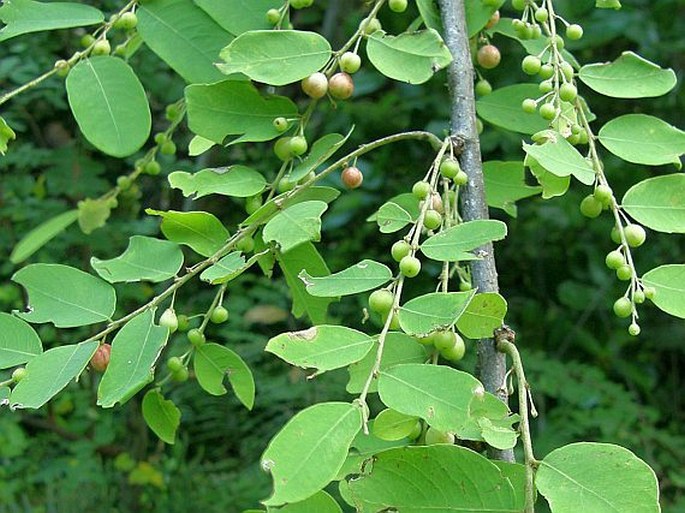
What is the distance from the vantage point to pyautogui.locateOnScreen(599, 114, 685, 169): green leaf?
0.63 meters

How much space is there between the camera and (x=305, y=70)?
24.0 inches

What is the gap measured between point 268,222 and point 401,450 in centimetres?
18

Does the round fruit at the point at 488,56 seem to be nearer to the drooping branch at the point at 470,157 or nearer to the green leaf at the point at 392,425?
the drooping branch at the point at 470,157

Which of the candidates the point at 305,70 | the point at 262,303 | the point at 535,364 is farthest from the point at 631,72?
the point at 262,303

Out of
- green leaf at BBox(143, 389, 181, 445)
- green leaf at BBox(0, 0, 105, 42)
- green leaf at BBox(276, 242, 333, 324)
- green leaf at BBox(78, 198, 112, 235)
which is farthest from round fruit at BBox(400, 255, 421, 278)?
green leaf at BBox(78, 198, 112, 235)

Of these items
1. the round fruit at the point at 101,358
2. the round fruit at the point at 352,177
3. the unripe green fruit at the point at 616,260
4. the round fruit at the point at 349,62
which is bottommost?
the unripe green fruit at the point at 616,260

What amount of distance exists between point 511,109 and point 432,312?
31 cm

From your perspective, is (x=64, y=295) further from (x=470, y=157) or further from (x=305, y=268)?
(x=470, y=157)

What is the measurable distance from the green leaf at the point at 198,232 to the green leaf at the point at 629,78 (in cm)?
29

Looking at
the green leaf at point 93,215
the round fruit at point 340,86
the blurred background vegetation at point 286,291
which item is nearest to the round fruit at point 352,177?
the round fruit at point 340,86

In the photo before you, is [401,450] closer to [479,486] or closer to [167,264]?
[479,486]

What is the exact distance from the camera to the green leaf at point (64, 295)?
609mm

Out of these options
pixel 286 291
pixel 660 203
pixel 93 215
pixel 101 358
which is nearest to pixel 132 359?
pixel 101 358

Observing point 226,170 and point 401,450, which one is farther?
point 226,170
